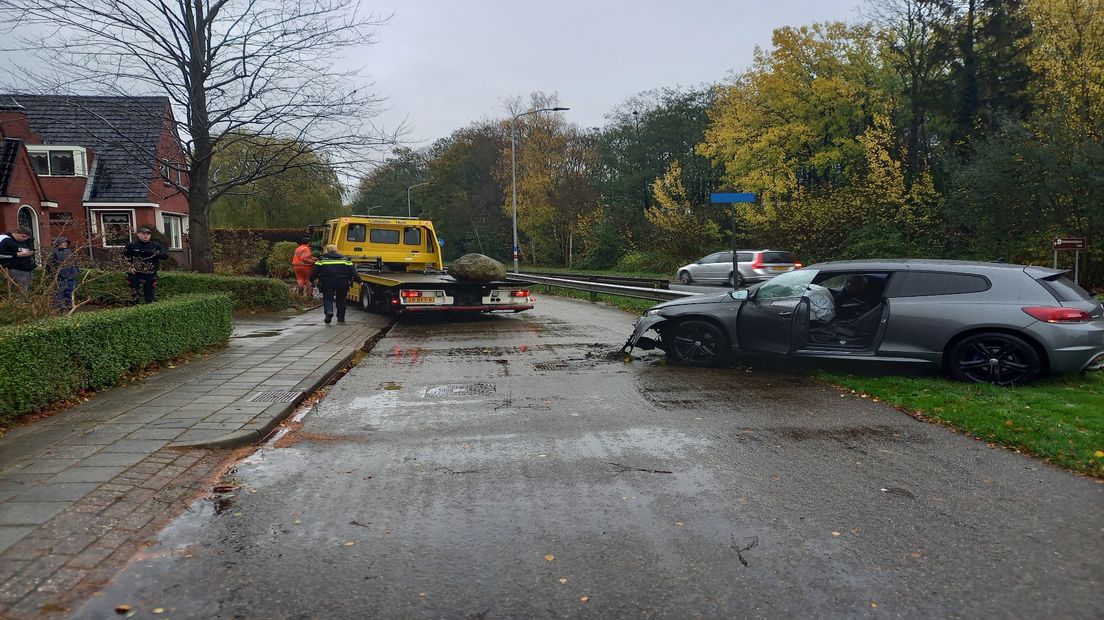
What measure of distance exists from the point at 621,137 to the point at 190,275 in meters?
39.3

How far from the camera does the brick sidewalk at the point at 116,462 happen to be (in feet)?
11.4

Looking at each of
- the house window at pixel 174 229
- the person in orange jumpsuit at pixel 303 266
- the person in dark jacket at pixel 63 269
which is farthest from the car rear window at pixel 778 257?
the house window at pixel 174 229

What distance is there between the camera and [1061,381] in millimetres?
7430

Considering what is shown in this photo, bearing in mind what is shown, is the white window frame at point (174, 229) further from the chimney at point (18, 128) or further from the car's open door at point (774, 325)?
the car's open door at point (774, 325)

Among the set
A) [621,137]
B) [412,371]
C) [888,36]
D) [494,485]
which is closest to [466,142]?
[621,137]

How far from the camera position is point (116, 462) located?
5047 mm

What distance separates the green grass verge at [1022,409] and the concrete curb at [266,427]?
565cm

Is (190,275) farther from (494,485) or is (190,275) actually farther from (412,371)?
(494,485)

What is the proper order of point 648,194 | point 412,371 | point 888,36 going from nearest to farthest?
1. point 412,371
2. point 888,36
3. point 648,194

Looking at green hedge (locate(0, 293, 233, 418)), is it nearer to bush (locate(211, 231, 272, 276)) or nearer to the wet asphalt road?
the wet asphalt road

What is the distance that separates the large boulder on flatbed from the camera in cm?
1467

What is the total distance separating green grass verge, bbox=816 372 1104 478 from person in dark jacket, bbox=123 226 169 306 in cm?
1027

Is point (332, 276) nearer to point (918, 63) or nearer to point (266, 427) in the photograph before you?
point (266, 427)

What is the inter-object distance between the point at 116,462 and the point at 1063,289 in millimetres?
8445
